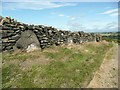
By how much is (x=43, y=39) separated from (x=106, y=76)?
42.1 ft

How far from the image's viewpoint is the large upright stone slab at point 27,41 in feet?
42.7

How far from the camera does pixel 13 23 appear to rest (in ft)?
42.2

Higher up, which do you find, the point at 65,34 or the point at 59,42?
the point at 65,34

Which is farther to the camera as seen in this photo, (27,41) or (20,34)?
(27,41)

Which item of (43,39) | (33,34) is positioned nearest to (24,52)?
(33,34)

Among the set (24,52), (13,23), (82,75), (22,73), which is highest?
(13,23)

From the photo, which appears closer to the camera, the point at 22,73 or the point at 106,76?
the point at 22,73

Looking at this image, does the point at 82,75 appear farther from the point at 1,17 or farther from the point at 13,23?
the point at 1,17

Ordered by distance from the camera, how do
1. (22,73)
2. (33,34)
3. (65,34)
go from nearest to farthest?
(22,73), (33,34), (65,34)

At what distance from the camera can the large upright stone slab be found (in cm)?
1303

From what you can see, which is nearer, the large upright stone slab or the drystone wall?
the drystone wall

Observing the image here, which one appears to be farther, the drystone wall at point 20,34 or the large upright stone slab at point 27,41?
the large upright stone slab at point 27,41

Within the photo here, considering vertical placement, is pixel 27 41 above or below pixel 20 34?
below

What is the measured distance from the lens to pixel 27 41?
1359 centimetres
